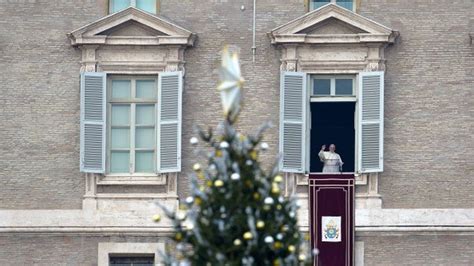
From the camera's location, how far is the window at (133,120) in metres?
46.9

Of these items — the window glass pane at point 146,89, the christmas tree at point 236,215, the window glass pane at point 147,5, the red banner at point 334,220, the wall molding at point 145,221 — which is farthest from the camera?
the window glass pane at point 147,5

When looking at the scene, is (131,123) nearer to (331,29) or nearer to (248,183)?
(331,29)

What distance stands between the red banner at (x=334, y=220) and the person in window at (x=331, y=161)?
404 mm

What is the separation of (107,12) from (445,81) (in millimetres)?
6702

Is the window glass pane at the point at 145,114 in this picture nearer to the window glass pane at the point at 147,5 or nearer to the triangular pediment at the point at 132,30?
the triangular pediment at the point at 132,30

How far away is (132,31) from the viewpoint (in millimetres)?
46875

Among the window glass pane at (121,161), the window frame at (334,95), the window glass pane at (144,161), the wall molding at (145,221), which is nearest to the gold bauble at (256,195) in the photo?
the wall molding at (145,221)

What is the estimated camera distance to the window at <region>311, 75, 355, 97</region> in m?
46.5

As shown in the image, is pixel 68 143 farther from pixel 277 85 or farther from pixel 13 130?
pixel 277 85

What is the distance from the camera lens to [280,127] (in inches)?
1827

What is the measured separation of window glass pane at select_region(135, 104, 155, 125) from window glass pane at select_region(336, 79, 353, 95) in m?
3.60

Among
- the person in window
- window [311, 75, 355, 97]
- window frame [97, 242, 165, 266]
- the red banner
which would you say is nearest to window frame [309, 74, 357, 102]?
window [311, 75, 355, 97]

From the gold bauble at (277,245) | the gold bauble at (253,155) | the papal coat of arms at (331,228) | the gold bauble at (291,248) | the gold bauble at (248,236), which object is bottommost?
the papal coat of arms at (331,228)

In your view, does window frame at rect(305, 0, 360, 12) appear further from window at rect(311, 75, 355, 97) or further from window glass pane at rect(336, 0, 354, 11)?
window at rect(311, 75, 355, 97)
